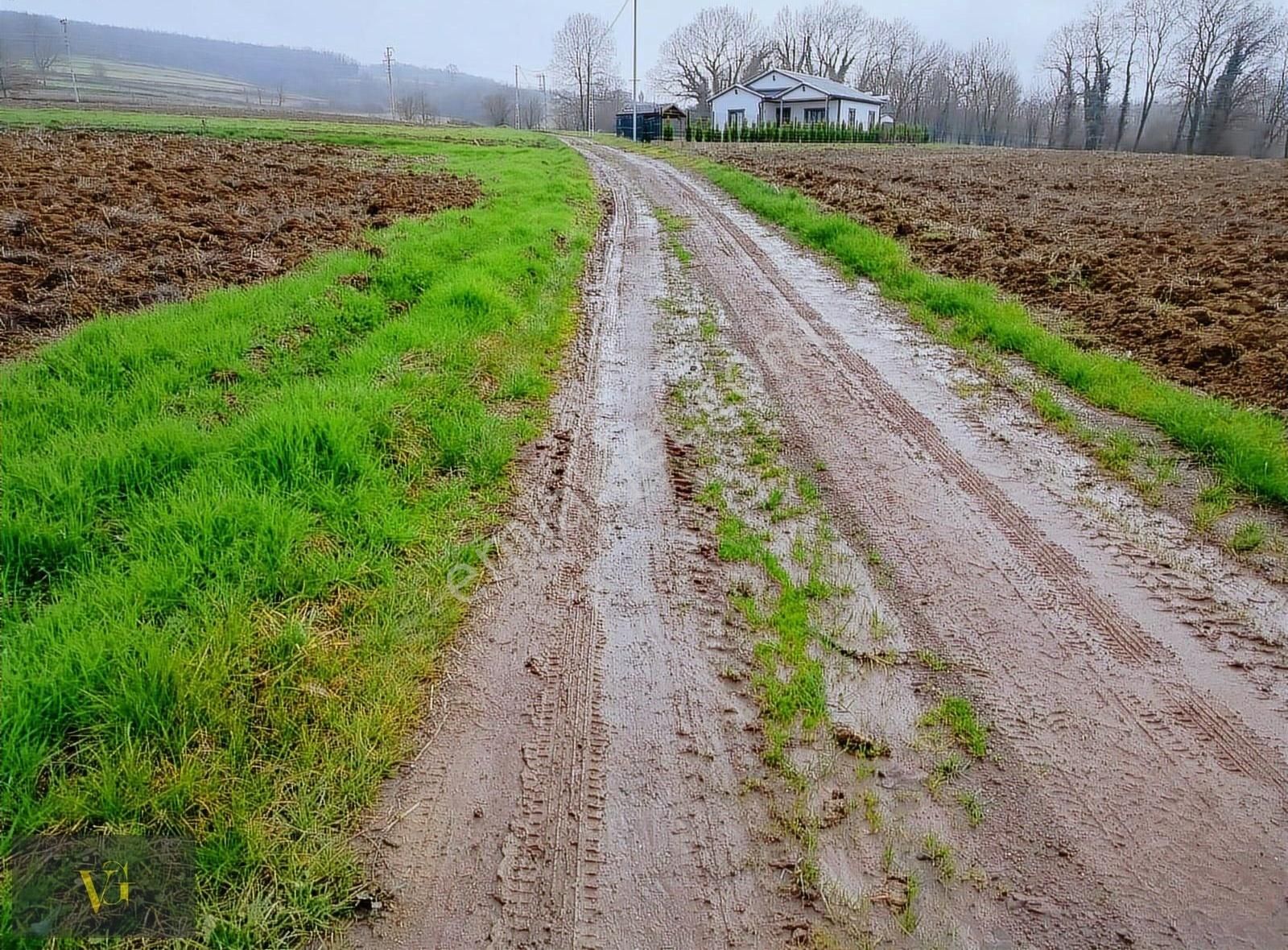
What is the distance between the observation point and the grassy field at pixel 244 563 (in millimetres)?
2062

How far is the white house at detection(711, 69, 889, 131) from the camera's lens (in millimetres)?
58344

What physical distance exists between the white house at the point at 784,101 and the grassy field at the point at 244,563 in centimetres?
5957

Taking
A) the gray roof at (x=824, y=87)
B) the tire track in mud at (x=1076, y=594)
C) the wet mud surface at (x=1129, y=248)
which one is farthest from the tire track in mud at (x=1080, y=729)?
the gray roof at (x=824, y=87)

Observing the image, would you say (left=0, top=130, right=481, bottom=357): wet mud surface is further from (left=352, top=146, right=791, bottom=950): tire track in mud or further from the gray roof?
the gray roof

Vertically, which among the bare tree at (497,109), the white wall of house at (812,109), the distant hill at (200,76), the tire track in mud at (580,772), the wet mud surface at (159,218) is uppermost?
the distant hill at (200,76)

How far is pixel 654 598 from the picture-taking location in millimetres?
3330

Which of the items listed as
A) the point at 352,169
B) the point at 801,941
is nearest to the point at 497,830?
the point at 801,941

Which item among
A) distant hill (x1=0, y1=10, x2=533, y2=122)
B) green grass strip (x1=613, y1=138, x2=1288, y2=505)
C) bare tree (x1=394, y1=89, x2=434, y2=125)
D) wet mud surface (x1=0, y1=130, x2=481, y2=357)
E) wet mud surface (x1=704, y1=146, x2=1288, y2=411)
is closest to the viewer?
green grass strip (x1=613, y1=138, x2=1288, y2=505)

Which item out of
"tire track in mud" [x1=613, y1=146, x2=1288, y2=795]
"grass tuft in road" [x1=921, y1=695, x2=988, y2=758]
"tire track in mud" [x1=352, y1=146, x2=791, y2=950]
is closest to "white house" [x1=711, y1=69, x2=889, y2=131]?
"tire track in mud" [x1=613, y1=146, x2=1288, y2=795]

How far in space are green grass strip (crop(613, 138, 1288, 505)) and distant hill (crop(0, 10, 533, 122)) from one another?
71263 mm

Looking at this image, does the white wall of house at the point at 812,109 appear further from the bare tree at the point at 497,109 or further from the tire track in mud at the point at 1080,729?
the tire track in mud at the point at 1080,729

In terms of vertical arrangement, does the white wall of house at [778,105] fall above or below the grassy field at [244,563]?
above

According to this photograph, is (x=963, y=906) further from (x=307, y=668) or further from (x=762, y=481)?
(x=762, y=481)

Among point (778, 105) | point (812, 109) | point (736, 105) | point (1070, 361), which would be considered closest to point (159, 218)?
point (1070, 361)
